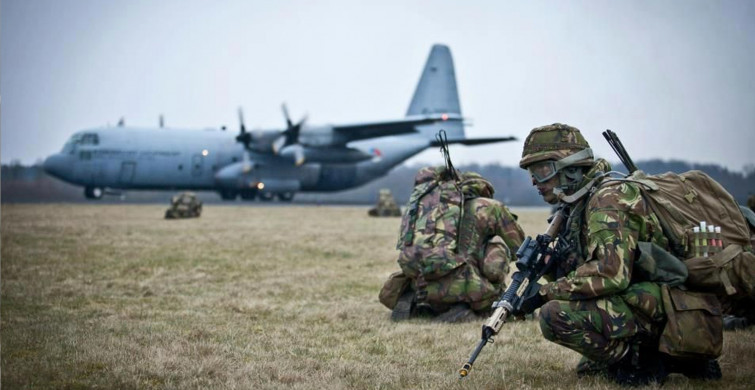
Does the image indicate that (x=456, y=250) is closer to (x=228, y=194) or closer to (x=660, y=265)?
(x=660, y=265)

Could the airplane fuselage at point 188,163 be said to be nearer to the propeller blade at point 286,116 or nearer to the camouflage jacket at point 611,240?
the propeller blade at point 286,116

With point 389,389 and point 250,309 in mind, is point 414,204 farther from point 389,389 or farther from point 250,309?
point 389,389

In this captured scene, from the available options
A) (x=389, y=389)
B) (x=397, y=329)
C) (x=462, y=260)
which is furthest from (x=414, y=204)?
(x=389, y=389)

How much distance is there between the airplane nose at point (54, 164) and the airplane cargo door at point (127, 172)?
3080mm

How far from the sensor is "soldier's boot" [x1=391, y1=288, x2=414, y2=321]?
7.80m

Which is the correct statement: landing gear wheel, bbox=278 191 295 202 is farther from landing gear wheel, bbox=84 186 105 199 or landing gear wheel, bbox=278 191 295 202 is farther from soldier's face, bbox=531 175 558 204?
soldier's face, bbox=531 175 558 204

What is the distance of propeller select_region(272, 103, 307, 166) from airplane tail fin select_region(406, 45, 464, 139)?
10.2 m

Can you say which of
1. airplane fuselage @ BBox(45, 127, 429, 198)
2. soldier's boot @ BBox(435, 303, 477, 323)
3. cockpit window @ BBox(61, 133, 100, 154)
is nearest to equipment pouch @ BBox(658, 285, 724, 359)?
soldier's boot @ BBox(435, 303, 477, 323)

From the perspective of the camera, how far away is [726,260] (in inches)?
187

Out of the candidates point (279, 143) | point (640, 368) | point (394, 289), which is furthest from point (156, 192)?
point (640, 368)

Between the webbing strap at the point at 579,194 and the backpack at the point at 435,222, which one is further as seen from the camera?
the backpack at the point at 435,222

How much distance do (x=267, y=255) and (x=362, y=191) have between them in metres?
45.8

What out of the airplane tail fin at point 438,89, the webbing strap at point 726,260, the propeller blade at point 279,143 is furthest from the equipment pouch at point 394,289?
the airplane tail fin at point 438,89

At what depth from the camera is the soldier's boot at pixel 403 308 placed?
7797mm
